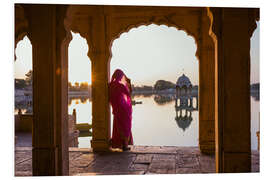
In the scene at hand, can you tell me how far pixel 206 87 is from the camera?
5258 millimetres

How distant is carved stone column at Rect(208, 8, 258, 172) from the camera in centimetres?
268

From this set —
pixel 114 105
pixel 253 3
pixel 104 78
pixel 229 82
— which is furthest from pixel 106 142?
pixel 253 3

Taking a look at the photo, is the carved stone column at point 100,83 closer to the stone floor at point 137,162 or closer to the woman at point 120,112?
the woman at point 120,112

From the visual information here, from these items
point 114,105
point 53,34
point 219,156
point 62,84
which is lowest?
point 219,156

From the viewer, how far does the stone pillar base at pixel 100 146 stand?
5401mm

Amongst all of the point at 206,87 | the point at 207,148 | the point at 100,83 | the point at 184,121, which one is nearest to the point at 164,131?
the point at 184,121

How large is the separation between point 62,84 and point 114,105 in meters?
2.53

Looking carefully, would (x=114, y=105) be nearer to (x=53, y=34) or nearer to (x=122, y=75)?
(x=122, y=75)

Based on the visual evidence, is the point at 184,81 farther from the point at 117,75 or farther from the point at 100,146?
the point at 100,146

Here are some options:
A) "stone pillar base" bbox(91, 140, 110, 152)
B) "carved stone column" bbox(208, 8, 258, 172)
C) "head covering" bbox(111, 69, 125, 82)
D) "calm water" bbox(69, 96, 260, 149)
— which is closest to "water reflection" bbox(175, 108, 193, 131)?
"calm water" bbox(69, 96, 260, 149)

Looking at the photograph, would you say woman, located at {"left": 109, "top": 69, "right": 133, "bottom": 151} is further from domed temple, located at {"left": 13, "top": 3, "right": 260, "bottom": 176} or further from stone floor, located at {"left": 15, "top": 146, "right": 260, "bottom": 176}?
domed temple, located at {"left": 13, "top": 3, "right": 260, "bottom": 176}

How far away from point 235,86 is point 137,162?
257 centimetres

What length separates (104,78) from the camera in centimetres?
548

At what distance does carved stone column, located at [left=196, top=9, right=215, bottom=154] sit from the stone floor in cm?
49
